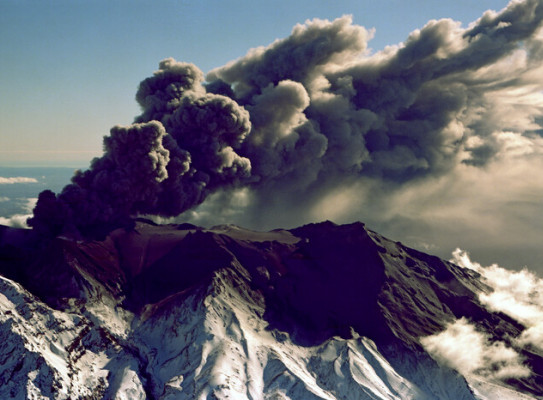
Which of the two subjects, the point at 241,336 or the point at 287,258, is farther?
the point at 287,258

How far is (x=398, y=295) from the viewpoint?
270 feet

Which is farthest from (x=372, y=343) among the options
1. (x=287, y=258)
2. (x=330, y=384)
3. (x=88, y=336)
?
(x=88, y=336)

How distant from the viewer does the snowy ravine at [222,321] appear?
58125mm

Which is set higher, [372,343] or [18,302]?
[18,302]

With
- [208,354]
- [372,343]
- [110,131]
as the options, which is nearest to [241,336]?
[208,354]

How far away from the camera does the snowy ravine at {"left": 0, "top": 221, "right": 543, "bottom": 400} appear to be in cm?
5812

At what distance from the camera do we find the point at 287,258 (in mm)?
87938

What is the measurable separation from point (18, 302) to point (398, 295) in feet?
181

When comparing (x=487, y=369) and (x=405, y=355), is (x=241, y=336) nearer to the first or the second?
(x=405, y=355)

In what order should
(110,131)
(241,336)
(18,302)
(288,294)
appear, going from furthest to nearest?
(110,131) < (288,294) < (241,336) < (18,302)

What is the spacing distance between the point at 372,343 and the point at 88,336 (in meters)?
37.7

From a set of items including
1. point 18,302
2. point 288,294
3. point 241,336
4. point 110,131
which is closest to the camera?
point 18,302

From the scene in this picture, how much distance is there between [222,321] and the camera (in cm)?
6875

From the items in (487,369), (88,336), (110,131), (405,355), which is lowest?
(487,369)
